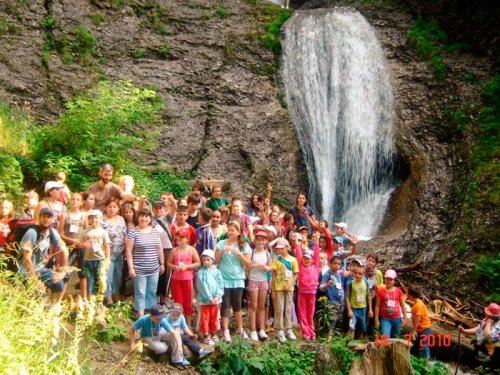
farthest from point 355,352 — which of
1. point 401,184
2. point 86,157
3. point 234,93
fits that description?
point 234,93

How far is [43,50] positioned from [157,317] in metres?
11.5

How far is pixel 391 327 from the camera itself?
28.6ft

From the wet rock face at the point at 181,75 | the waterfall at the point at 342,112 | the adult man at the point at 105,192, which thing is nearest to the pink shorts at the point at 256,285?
the adult man at the point at 105,192

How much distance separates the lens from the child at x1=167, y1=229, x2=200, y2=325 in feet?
24.5

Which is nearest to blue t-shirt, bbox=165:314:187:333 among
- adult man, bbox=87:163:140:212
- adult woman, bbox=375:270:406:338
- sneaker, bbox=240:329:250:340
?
sneaker, bbox=240:329:250:340

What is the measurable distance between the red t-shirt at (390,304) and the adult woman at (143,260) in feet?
12.0

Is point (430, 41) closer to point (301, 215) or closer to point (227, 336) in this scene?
point (301, 215)

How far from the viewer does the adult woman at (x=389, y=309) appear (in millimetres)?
8648

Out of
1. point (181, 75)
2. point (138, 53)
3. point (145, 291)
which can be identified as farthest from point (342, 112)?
point (145, 291)

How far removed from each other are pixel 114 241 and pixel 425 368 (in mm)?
5057

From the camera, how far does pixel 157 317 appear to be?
6.43 m

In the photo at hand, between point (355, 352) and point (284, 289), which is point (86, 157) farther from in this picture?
point (355, 352)

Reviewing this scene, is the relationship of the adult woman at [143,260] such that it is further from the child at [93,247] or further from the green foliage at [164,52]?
the green foliage at [164,52]

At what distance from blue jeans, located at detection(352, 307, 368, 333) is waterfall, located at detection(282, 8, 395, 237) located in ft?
19.8
